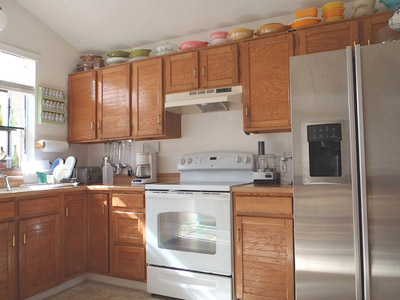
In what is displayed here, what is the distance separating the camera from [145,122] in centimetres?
305

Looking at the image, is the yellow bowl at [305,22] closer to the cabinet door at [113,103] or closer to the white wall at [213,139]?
the white wall at [213,139]

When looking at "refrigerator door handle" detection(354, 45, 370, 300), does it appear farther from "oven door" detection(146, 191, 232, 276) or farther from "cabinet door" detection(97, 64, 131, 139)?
"cabinet door" detection(97, 64, 131, 139)

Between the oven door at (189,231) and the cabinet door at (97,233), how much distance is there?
523 millimetres

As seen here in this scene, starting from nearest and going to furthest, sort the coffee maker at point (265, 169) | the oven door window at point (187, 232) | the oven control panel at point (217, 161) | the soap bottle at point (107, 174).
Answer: the oven door window at point (187, 232)
the coffee maker at point (265, 169)
the oven control panel at point (217, 161)
the soap bottle at point (107, 174)

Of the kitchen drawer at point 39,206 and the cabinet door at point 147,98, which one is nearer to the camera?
the kitchen drawer at point 39,206

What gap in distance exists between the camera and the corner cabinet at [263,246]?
2143 mm

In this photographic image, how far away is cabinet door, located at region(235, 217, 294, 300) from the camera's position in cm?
214

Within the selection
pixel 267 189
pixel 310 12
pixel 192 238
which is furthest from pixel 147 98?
pixel 310 12

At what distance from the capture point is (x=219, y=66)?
2.72 metres

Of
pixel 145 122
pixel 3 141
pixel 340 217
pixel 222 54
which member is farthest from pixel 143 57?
pixel 340 217

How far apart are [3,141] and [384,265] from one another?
3376 millimetres

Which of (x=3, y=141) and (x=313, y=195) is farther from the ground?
(x=3, y=141)

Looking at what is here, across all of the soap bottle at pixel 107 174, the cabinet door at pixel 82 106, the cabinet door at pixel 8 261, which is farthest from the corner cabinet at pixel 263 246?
the cabinet door at pixel 82 106

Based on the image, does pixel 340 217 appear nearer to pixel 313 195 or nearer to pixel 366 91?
pixel 313 195
